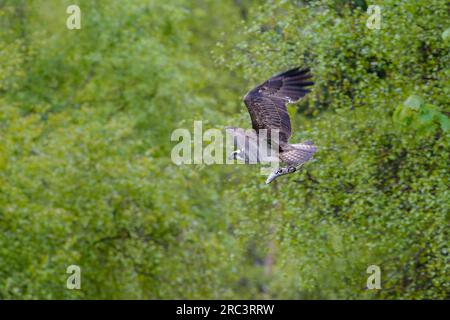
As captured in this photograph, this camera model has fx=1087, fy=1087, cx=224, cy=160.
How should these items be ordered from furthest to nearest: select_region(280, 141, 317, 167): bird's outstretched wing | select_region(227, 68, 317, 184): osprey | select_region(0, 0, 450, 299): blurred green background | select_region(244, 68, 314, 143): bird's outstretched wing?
select_region(0, 0, 450, 299): blurred green background → select_region(244, 68, 314, 143): bird's outstretched wing → select_region(280, 141, 317, 167): bird's outstretched wing → select_region(227, 68, 317, 184): osprey

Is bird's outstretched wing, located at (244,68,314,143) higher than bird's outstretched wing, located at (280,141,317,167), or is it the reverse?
bird's outstretched wing, located at (244,68,314,143)

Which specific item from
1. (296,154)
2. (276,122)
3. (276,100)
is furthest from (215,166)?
(296,154)

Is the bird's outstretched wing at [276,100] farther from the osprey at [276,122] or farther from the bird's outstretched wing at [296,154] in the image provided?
the bird's outstretched wing at [296,154]

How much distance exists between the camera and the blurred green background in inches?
673

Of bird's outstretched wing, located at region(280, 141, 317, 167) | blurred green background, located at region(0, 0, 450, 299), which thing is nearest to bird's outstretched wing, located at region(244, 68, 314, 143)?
bird's outstretched wing, located at region(280, 141, 317, 167)

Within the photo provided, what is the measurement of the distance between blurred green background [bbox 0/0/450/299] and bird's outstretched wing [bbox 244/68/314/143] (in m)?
1.49

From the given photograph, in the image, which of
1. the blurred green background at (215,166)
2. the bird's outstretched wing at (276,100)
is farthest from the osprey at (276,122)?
the blurred green background at (215,166)

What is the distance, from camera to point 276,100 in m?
13.8

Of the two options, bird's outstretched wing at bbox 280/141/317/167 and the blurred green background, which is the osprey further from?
the blurred green background

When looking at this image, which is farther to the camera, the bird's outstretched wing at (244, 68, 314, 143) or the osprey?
the bird's outstretched wing at (244, 68, 314, 143)

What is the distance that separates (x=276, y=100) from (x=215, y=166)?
9844mm

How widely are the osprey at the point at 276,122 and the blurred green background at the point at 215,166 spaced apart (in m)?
1.56

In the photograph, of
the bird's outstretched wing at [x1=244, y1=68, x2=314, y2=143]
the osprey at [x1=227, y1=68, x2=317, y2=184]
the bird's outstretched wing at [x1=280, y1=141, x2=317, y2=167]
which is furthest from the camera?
the bird's outstretched wing at [x1=244, y1=68, x2=314, y2=143]

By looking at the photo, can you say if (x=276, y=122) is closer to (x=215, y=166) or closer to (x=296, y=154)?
(x=296, y=154)
